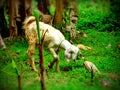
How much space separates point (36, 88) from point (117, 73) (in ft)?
7.70

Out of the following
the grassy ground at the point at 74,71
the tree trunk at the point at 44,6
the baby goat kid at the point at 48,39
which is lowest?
the grassy ground at the point at 74,71

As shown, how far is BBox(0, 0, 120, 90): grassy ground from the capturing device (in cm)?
711

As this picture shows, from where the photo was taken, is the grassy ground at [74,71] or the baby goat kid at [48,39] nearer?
the grassy ground at [74,71]

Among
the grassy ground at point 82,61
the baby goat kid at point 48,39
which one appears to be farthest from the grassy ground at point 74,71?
the baby goat kid at point 48,39

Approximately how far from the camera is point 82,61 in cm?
977

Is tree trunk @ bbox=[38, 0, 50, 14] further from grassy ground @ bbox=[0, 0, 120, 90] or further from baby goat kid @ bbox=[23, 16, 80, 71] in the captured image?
baby goat kid @ bbox=[23, 16, 80, 71]

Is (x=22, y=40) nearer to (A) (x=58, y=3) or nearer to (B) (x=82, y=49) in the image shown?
(B) (x=82, y=49)

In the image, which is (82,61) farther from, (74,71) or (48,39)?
(48,39)

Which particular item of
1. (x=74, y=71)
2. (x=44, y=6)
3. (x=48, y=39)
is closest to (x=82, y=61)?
(x=74, y=71)

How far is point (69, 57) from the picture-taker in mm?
8523

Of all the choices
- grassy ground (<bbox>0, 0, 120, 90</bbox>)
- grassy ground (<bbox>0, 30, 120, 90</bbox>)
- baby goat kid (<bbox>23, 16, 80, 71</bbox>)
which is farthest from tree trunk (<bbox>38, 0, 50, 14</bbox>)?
baby goat kid (<bbox>23, 16, 80, 71</bbox>)

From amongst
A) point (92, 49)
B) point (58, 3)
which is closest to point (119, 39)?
point (92, 49)

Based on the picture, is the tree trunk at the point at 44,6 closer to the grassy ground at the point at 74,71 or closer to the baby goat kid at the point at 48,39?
the grassy ground at the point at 74,71

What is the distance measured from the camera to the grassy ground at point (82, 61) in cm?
711
